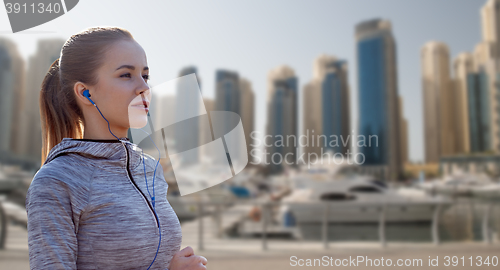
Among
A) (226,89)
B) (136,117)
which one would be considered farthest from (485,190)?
(136,117)

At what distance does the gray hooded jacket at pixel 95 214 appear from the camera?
41 centimetres

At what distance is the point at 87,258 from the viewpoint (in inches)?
17.5

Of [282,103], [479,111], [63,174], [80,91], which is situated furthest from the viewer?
[282,103]

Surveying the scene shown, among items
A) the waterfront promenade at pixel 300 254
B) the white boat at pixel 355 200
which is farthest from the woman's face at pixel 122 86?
the white boat at pixel 355 200

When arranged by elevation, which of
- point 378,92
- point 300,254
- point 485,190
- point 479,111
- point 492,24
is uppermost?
point 492,24

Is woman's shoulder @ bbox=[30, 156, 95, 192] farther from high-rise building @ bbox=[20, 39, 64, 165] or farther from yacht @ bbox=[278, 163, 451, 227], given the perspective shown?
high-rise building @ bbox=[20, 39, 64, 165]

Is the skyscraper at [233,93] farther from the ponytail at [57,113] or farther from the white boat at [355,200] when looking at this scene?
the ponytail at [57,113]

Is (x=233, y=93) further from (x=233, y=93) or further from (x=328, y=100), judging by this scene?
(x=328, y=100)

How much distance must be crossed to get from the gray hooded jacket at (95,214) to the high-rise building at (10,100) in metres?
31.7

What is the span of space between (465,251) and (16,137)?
31379mm

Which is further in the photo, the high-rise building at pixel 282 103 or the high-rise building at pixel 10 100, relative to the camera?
the high-rise building at pixel 282 103

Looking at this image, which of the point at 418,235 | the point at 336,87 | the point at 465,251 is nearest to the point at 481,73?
the point at 336,87

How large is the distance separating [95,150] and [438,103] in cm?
3916

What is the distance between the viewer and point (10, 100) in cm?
2878
